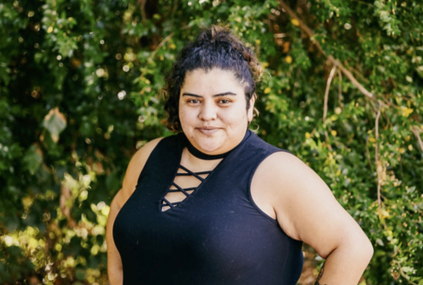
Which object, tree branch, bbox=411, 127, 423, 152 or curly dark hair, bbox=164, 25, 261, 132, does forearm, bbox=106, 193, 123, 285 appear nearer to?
curly dark hair, bbox=164, 25, 261, 132

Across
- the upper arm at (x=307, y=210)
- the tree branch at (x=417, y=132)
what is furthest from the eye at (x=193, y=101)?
the tree branch at (x=417, y=132)

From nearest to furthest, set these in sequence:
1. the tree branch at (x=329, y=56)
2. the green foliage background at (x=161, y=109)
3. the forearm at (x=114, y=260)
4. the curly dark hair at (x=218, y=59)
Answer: the curly dark hair at (x=218, y=59), the forearm at (x=114, y=260), the green foliage background at (x=161, y=109), the tree branch at (x=329, y=56)

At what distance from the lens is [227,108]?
5.47 feet

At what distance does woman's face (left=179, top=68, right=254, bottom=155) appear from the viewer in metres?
1.66

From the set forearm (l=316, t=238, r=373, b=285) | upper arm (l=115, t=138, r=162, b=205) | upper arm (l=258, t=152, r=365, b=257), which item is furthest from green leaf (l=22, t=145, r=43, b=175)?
forearm (l=316, t=238, r=373, b=285)

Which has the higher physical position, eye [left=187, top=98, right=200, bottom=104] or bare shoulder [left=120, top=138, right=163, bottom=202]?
eye [left=187, top=98, right=200, bottom=104]

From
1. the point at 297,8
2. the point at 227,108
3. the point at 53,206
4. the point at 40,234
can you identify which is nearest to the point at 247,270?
the point at 227,108

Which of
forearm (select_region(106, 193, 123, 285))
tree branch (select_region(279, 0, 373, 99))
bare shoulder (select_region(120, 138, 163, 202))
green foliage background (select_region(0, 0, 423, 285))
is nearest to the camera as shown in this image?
bare shoulder (select_region(120, 138, 163, 202))

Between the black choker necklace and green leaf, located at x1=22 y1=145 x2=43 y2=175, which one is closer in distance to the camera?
the black choker necklace

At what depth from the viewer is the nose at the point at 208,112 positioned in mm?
1650

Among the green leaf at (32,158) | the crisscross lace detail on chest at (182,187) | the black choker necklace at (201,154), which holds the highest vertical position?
the black choker necklace at (201,154)

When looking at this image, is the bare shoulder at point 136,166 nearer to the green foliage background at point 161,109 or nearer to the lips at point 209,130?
the lips at point 209,130

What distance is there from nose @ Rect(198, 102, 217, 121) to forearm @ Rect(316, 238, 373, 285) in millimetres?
553

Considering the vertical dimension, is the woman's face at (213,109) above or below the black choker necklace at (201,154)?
above
